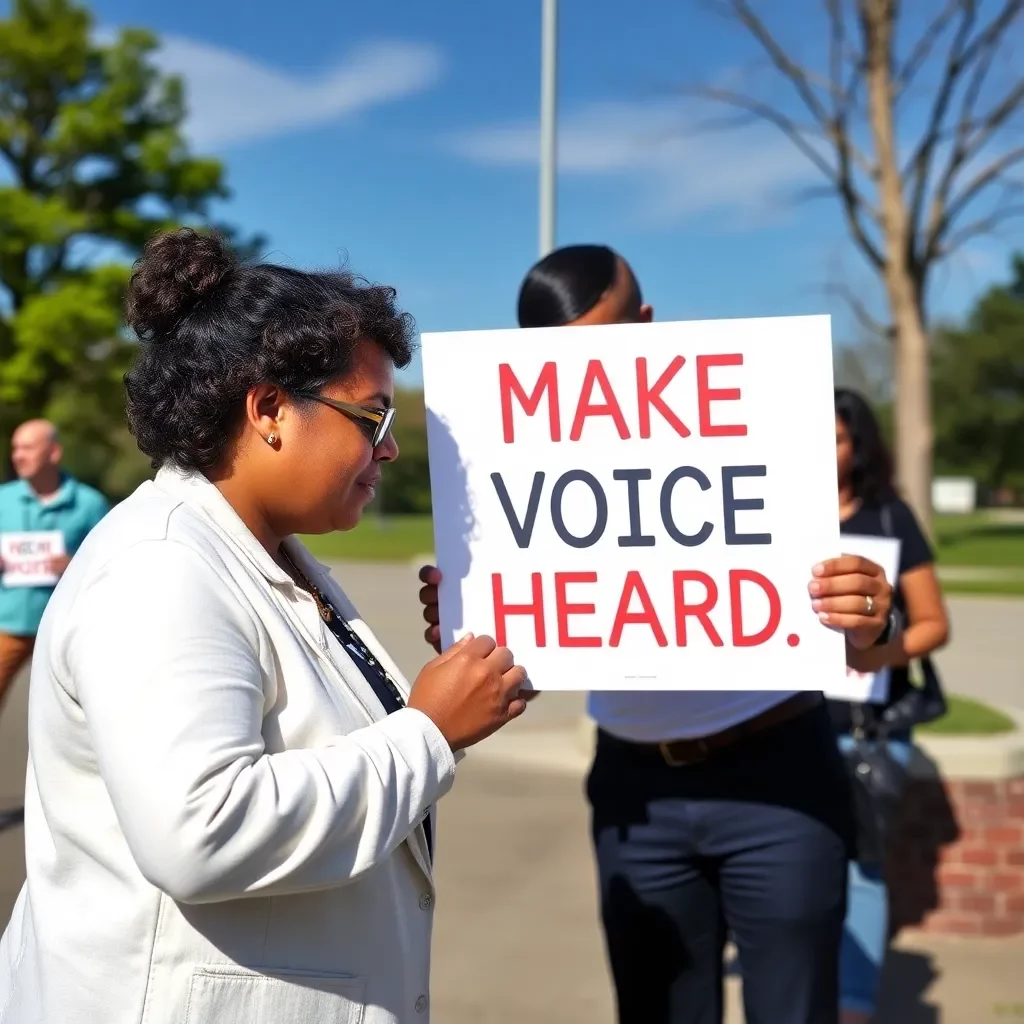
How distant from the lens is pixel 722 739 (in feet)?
7.89

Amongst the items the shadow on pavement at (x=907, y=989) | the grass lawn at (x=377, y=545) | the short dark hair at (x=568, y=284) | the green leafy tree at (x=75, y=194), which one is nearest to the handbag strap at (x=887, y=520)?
the short dark hair at (x=568, y=284)

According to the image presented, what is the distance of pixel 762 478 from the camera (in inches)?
80.1

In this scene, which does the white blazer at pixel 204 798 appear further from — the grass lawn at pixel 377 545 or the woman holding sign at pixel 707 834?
the grass lawn at pixel 377 545

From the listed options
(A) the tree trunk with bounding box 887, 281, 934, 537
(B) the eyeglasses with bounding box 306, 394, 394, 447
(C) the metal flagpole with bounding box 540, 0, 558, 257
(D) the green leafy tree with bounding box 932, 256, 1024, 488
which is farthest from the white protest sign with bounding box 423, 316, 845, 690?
(D) the green leafy tree with bounding box 932, 256, 1024, 488

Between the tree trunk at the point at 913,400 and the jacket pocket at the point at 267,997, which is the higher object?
the tree trunk at the point at 913,400

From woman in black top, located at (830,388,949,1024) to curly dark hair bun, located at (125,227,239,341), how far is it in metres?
2.04

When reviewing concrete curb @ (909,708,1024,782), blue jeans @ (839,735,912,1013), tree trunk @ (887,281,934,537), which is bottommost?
blue jeans @ (839,735,912,1013)

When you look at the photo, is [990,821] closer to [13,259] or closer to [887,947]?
[887,947]

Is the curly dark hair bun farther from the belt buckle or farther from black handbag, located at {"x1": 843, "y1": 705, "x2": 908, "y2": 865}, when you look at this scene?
black handbag, located at {"x1": 843, "y1": 705, "x2": 908, "y2": 865}

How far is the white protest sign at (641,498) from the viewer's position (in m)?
2.03

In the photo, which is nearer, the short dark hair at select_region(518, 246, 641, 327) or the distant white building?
the short dark hair at select_region(518, 246, 641, 327)

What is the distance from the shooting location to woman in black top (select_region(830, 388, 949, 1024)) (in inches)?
134

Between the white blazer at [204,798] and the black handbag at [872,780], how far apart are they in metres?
2.22

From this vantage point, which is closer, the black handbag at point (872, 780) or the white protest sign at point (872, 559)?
the white protest sign at point (872, 559)
